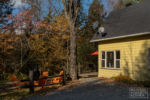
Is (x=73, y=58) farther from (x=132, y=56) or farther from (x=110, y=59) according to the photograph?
(x=110, y=59)

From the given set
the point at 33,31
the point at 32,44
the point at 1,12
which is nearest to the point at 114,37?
the point at 32,44

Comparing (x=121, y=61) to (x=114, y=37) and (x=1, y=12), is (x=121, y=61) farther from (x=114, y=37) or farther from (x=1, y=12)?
(x=1, y=12)

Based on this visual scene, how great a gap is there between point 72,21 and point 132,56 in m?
5.18

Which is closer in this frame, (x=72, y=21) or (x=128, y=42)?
(x=128, y=42)

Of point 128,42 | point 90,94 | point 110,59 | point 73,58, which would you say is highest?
point 128,42

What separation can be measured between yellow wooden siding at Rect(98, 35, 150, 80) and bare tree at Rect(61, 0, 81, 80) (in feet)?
10.8

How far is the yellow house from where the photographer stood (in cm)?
1095

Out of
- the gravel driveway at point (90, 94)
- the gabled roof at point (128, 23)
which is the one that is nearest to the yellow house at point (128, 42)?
the gabled roof at point (128, 23)

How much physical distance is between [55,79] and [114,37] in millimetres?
5574

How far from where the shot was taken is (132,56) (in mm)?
11758

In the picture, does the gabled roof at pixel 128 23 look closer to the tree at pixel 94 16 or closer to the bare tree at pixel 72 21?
the bare tree at pixel 72 21

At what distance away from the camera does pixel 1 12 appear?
67.9 ft

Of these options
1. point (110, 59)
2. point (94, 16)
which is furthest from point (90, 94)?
point (94, 16)

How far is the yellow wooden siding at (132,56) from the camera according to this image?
1093cm
